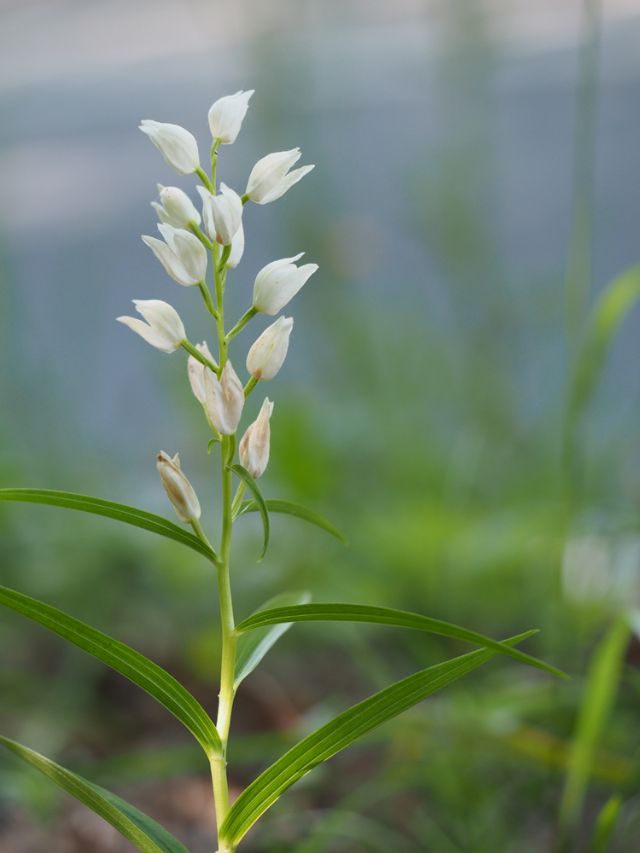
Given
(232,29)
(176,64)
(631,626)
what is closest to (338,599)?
(631,626)

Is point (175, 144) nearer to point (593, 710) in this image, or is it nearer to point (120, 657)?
point (120, 657)

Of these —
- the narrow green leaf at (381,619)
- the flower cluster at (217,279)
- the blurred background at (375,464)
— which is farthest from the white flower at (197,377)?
the blurred background at (375,464)

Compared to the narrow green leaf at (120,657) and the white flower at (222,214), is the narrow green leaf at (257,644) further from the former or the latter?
the white flower at (222,214)

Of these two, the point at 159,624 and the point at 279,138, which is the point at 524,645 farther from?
the point at 279,138

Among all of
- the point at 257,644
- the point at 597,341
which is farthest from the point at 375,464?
the point at 257,644

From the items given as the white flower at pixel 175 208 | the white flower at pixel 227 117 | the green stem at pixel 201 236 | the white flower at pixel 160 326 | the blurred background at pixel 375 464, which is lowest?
the blurred background at pixel 375 464

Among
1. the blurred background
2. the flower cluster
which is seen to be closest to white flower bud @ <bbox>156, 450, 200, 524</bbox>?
the flower cluster

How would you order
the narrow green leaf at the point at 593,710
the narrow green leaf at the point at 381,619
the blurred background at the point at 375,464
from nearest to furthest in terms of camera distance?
the narrow green leaf at the point at 381,619 → the narrow green leaf at the point at 593,710 → the blurred background at the point at 375,464

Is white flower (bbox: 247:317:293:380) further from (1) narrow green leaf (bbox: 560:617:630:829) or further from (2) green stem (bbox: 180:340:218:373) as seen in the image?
(1) narrow green leaf (bbox: 560:617:630:829)
